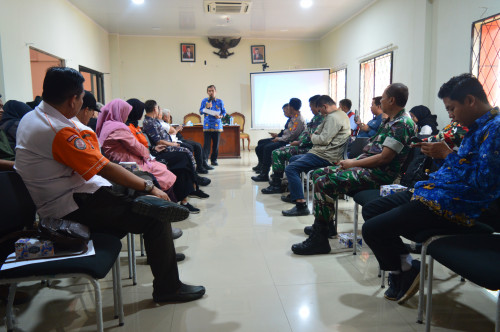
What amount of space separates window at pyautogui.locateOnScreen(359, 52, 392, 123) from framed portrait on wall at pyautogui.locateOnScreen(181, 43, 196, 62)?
425 cm

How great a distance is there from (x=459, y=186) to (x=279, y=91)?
278 inches

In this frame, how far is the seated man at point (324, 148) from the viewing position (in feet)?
10.9

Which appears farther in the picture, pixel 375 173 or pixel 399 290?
pixel 375 173

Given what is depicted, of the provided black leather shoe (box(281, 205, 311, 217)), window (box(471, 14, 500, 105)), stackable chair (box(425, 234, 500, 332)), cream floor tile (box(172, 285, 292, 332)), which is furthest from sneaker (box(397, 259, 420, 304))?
window (box(471, 14, 500, 105))

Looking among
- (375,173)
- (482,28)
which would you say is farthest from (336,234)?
(482,28)

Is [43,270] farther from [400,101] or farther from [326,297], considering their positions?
[400,101]

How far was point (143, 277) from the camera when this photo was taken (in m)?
2.14

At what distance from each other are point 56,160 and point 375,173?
185 centimetres

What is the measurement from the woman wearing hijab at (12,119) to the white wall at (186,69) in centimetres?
592

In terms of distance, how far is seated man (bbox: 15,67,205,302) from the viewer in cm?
137

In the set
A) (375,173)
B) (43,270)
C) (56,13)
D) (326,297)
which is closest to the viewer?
(43,270)

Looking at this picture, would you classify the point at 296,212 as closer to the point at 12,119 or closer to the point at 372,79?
the point at 12,119

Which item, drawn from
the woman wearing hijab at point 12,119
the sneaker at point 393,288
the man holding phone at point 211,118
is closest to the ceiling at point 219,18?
the man holding phone at point 211,118

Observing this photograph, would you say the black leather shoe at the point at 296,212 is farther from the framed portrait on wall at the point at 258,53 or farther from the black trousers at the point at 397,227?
the framed portrait on wall at the point at 258,53
